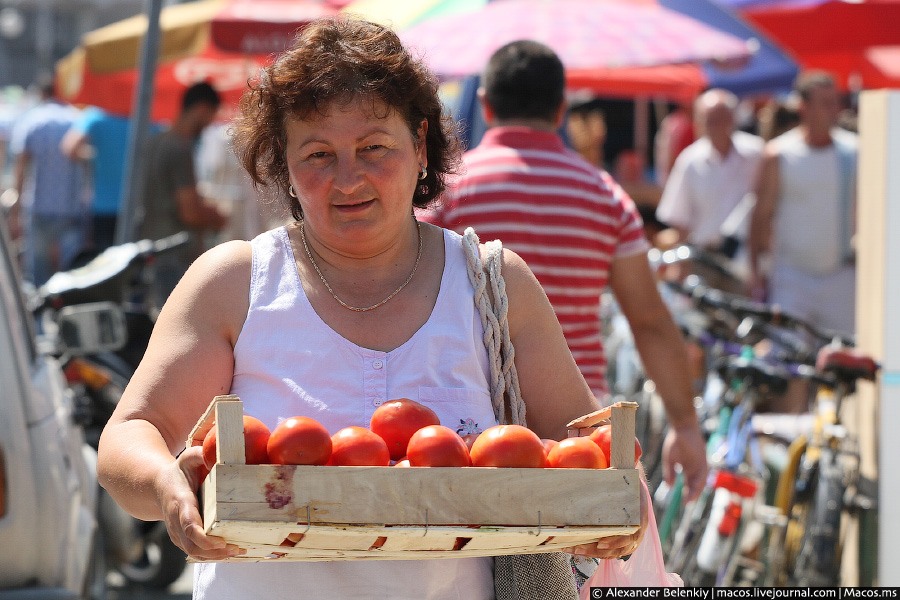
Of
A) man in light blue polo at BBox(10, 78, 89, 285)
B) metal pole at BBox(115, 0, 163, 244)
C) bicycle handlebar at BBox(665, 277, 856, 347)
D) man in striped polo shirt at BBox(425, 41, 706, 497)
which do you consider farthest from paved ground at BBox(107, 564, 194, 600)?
man in light blue polo at BBox(10, 78, 89, 285)

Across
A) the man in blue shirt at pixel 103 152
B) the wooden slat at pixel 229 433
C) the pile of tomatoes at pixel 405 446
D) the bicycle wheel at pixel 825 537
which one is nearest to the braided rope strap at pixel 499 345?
the pile of tomatoes at pixel 405 446

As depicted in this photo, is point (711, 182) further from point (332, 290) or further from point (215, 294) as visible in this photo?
point (215, 294)

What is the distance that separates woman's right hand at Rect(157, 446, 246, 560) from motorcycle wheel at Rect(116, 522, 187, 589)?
421cm

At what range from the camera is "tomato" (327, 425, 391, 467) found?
2031 mm

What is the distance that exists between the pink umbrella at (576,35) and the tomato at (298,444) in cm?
439

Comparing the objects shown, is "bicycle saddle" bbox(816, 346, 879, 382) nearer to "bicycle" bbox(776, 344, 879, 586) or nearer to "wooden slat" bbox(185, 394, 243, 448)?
"bicycle" bbox(776, 344, 879, 586)

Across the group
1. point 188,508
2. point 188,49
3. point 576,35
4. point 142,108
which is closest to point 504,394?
point 188,508

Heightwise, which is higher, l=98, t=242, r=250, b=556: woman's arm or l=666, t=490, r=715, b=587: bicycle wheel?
l=98, t=242, r=250, b=556: woman's arm

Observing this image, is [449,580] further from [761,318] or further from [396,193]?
[761,318]

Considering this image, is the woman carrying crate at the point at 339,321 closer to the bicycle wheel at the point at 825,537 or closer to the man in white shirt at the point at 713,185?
the bicycle wheel at the point at 825,537

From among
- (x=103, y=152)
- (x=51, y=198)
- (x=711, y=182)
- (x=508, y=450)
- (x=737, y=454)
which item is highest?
(x=508, y=450)

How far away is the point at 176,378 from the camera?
7.68 ft

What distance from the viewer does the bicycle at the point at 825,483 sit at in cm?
525

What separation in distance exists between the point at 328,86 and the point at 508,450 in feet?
2.44
